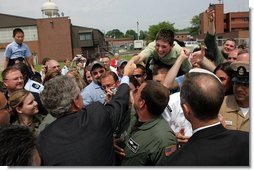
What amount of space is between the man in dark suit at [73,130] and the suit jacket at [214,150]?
44cm

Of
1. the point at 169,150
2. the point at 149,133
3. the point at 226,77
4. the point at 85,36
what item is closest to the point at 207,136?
the point at 169,150

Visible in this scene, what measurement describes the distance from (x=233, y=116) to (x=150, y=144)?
27.2 inches

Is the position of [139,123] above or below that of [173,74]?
below

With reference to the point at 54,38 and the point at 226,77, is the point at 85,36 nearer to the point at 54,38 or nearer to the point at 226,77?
the point at 54,38

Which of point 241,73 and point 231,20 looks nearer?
point 241,73

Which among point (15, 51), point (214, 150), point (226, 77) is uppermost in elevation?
point (15, 51)

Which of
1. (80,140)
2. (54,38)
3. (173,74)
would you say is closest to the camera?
(80,140)

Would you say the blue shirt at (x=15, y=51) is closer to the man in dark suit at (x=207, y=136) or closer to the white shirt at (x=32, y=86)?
the white shirt at (x=32, y=86)

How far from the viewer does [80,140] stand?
1612 millimetres

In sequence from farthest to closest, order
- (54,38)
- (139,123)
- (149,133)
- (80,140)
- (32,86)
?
1. (54,38)
2. (32,86)
3. (139,123)
4. (149,133)
5. (80,140)

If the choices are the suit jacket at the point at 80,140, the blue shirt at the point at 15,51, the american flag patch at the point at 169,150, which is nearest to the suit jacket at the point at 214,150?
the american flag patch at the point at 169,150

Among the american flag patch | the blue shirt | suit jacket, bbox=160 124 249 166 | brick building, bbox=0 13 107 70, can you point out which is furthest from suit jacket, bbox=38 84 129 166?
brick building, bbox=0 13 107 70

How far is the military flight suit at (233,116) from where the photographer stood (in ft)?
6.38

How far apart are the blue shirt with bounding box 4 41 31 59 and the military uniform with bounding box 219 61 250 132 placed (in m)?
3.47
